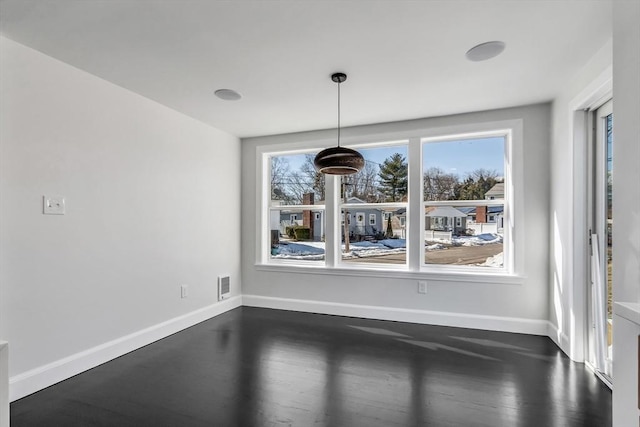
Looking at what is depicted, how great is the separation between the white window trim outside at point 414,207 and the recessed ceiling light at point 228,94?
1431mm

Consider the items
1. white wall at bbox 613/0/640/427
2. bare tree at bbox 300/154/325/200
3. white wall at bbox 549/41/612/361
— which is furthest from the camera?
bare tree at bbox 300/154/325/200

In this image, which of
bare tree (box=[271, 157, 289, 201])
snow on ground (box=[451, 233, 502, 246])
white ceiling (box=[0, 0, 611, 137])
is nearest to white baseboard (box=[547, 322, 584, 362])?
snow on ground (box=[451, 233, 502, 246])

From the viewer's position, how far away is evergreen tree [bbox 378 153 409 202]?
428 cm

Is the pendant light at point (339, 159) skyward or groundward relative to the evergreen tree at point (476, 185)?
skyward

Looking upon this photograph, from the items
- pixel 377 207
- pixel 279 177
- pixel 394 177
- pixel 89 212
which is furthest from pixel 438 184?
pixel 89 212

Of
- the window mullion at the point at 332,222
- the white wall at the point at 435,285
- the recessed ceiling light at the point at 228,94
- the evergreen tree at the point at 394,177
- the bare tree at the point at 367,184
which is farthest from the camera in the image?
the window mullion at the point at 332,222

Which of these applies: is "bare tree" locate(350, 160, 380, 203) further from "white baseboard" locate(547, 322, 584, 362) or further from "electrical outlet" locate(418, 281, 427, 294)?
"white baseboard" locate(547, 322, 584, 362)

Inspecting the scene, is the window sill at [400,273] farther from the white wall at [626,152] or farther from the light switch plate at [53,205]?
the light switch plate at [53,205]

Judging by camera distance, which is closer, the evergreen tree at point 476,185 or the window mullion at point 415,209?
the evergreen tree at point 476,185

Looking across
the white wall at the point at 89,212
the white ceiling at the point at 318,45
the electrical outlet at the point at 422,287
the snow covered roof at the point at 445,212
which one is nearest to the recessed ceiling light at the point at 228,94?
the white ceiling at the point at 318,45

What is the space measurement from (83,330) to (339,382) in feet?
7.02

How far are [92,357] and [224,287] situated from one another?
6.06ft

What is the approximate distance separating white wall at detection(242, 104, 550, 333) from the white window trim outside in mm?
62

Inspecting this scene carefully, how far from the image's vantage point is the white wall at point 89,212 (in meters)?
2.37
